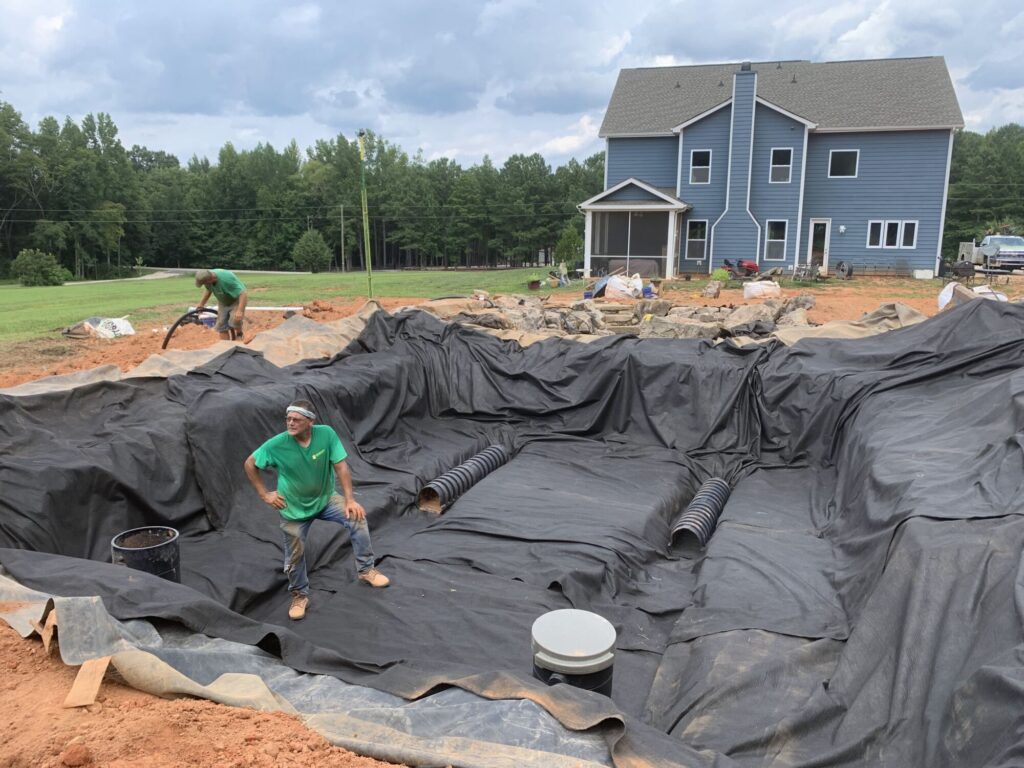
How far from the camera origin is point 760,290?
60.1 ft

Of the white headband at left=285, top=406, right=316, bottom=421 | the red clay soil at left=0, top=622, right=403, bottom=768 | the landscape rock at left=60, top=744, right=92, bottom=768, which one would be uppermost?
the white headband at left=285, top=406, right=316, bottom=421

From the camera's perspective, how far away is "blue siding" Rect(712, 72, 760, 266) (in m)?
22.6

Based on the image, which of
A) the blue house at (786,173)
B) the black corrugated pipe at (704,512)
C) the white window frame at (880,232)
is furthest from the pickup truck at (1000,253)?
the black corrugated pipe at (704,512)

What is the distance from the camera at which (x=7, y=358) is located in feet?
36.4

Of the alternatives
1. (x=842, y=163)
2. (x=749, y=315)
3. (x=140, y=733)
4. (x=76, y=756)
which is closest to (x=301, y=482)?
(x=140, y=733)

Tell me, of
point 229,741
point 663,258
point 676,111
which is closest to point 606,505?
point 229,741

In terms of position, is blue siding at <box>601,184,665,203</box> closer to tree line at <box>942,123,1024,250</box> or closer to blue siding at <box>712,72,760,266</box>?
blue siding at <box>712,72,760,266</box>

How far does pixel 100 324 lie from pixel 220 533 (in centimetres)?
1000

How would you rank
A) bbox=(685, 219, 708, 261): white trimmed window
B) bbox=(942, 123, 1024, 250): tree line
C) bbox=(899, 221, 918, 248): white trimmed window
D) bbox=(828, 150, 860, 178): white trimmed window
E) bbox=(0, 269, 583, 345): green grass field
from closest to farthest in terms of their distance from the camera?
1. bbox=(0, 269, 583, 345): green grass field
2. bbox=(899, 221, 918, 248): white trimmed window
3. bbox=(828, 150, 860, 178): white trimmed window
4. bbox=(685, 219, 708, 261): white trimmed window
5. bbox=(942, 123, 1024, 250): tree line

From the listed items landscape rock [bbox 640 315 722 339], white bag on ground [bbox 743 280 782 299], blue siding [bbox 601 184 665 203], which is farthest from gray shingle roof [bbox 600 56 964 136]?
landscape rock [bbox 640 315 722 339]

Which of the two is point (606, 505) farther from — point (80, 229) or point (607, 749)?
point (80, 229)

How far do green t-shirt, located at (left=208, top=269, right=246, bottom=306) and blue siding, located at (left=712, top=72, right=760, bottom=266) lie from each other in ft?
58.4

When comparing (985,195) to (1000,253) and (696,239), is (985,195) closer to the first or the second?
(1000,253)

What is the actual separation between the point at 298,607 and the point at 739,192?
22.2 metres
